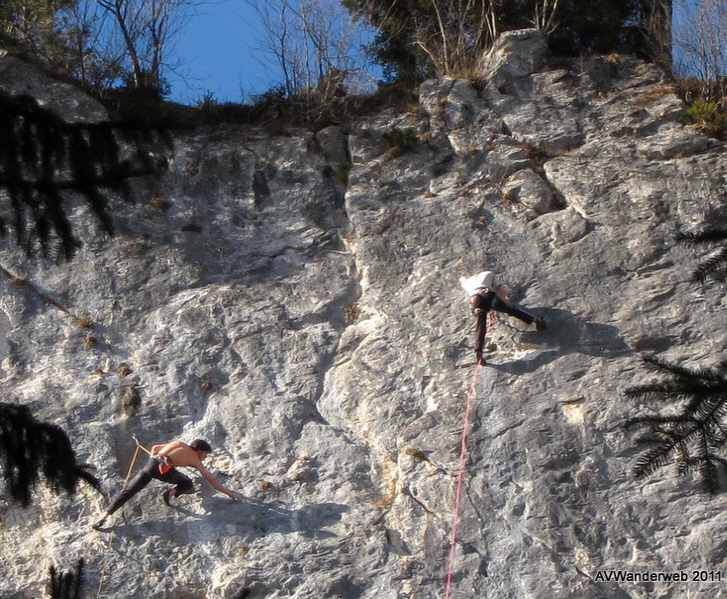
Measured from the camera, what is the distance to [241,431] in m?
10.6

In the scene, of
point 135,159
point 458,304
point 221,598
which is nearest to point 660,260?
point 458,304

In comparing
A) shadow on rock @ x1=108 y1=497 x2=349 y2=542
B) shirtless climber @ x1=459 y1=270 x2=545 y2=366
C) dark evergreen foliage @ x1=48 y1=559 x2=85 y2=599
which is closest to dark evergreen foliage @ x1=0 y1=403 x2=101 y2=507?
dark evergreen foliage @ x1=48 y1=559 x2=85 y2=599

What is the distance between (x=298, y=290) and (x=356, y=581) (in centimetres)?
388

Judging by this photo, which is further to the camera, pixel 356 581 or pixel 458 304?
pixel 458 304

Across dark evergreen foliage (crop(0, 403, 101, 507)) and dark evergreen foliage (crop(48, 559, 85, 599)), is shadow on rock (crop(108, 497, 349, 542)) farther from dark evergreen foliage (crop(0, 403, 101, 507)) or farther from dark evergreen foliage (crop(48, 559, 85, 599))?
dark evergreen foliage (crop(48, 559, 85, 599))

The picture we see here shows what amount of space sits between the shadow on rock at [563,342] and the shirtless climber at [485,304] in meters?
0.16

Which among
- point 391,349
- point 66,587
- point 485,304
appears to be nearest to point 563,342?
point 485,304

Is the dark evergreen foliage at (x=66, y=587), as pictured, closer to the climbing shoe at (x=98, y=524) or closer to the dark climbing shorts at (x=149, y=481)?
the dark climbing shorts at (x=149, y=481)

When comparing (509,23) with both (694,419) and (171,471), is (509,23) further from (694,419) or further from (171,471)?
(694,419)

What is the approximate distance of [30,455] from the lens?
4.86 m

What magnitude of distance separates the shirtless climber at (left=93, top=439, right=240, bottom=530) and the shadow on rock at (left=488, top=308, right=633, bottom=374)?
3.02 meters

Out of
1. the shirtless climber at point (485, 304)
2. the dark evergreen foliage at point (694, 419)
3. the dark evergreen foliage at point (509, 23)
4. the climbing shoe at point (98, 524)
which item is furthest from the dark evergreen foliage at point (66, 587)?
the dark evergreen foliage at point (509, 23)

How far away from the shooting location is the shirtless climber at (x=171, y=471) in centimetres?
963

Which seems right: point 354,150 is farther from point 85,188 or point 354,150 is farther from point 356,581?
point 85,188
